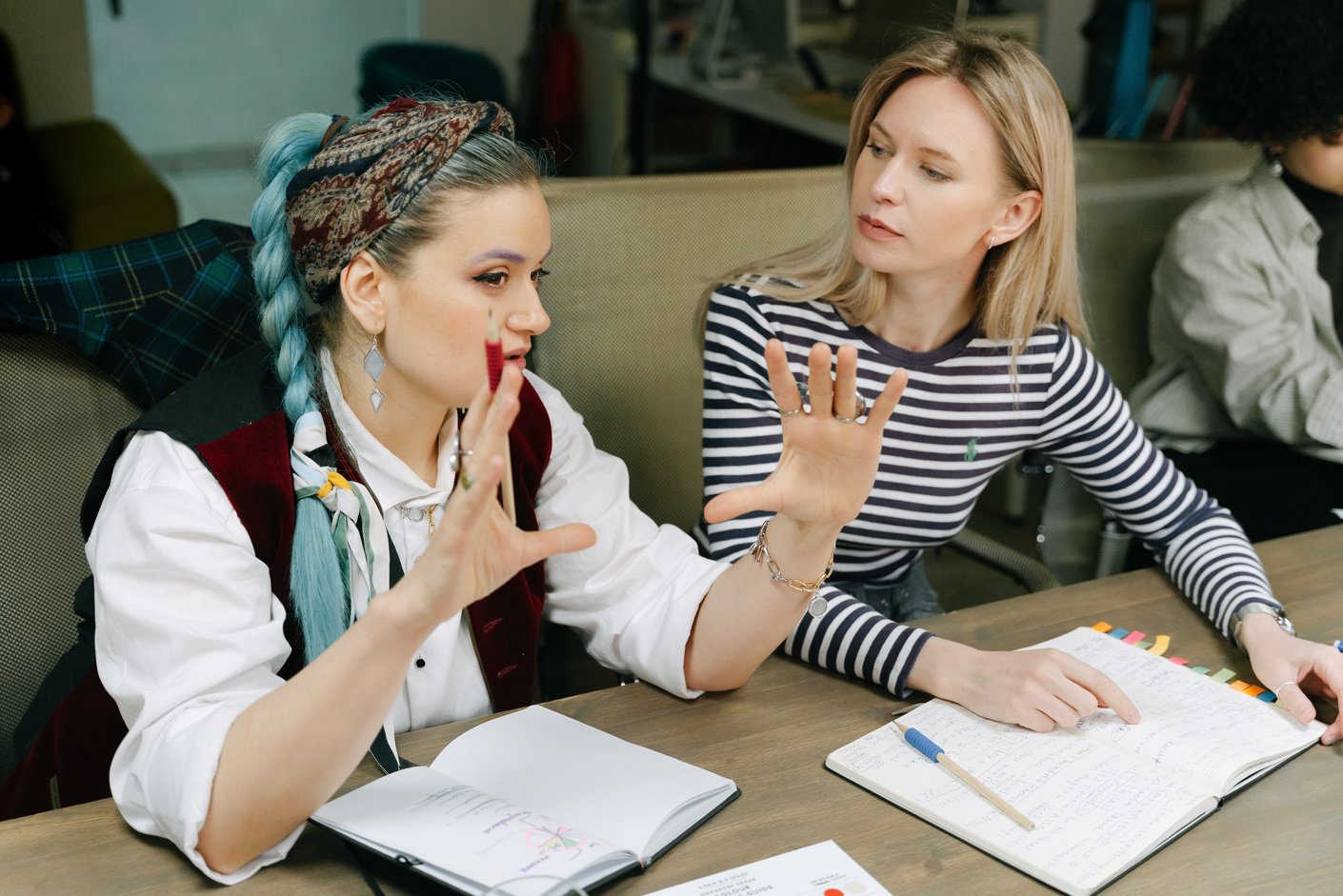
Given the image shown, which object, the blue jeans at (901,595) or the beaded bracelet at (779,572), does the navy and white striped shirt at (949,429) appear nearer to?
the blue jeans at (901,595)

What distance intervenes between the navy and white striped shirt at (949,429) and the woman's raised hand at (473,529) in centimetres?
54

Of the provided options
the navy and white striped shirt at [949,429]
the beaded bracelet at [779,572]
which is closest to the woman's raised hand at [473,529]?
the beaded bracelet at [779,572]

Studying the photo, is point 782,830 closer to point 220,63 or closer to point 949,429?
point 949,429

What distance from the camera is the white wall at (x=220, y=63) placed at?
2.75 meters

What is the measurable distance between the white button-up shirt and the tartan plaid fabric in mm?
309

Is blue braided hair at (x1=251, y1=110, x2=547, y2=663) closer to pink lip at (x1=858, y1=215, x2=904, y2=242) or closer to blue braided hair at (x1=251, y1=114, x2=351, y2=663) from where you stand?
blue braided hair at (x1=251, y1=114, x2=351, y2=663)

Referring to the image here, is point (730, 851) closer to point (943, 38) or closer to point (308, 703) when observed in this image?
point (308, 703)

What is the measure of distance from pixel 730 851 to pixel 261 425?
1.78ft

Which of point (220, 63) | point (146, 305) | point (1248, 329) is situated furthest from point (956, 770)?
point (220, 63)

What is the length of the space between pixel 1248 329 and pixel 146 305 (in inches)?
65.2

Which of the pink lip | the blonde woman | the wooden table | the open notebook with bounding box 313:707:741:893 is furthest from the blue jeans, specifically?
the open notebook with bounding box 313:707:741:893

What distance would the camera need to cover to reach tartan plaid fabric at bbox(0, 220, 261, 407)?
4.33 feet

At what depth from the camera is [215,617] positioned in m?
0.97

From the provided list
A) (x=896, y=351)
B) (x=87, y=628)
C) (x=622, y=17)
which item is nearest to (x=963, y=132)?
(x=896, y=351)
